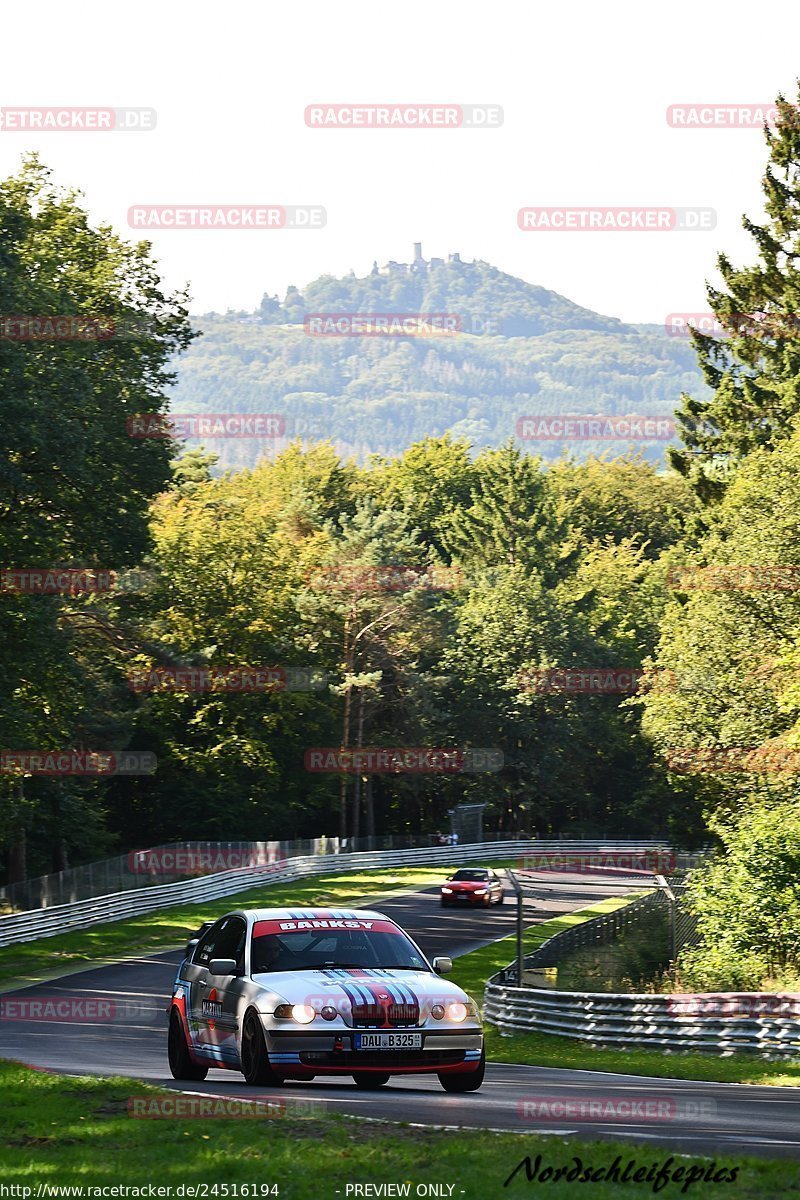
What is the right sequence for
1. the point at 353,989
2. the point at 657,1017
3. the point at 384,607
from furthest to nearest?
the point at 384,607 < the point at 657,1017 < the point at 353,989

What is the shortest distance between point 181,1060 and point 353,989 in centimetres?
272

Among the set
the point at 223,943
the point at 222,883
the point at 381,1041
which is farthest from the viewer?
the point at 222,883

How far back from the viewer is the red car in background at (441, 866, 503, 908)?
173ft

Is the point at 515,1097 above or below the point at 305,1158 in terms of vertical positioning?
below

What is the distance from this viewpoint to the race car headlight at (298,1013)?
12594 millimetres

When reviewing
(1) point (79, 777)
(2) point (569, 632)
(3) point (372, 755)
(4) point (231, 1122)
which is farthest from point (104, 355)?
(2) point (569, 632)

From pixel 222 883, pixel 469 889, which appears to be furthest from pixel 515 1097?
pixel 222 883

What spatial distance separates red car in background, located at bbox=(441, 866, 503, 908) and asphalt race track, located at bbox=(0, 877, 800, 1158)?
26.2 metres

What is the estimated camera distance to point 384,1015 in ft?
41.4

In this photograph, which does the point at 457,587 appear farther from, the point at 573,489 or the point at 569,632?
the point at 573,489

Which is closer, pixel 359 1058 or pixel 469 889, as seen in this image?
pixel 359 1058

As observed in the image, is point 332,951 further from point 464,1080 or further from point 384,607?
point 384,607

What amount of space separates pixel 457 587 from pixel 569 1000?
67912mm

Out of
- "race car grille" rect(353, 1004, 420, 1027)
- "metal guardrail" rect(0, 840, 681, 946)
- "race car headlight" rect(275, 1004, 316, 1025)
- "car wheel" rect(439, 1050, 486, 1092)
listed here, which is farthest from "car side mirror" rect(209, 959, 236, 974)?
"metal guardrail" rect(0, 840, 681, 946)
